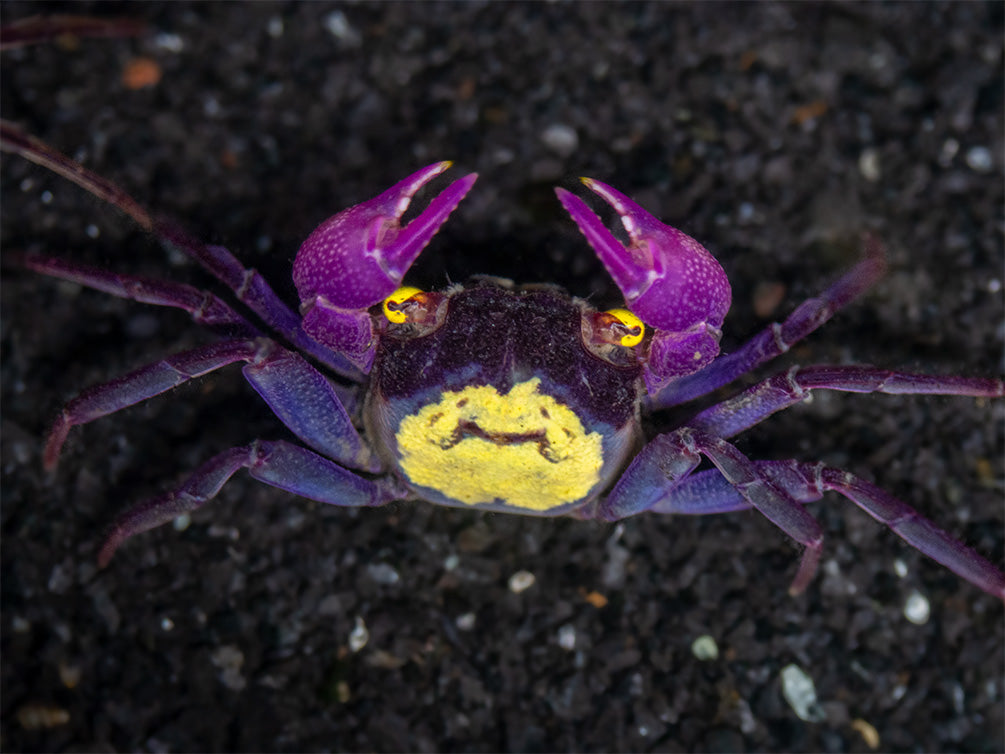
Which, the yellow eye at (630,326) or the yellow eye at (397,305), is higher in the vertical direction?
the yellow eye at (397,305)

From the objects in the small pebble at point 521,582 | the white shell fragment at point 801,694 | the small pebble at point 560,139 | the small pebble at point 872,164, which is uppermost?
the small pebble at point 560,139

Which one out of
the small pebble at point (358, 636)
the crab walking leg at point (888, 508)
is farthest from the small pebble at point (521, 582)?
the crab walking leg at point (888, 508)

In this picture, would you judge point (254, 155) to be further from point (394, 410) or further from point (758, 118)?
point (758, 118)

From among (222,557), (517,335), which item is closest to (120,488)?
(222,557)

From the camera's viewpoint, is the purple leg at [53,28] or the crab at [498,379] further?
the purple leg at [53,28]

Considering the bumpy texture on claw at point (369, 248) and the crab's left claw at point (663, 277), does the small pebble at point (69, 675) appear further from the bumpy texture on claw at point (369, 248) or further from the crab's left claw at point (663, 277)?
the crab's left claw at point (663, 277)

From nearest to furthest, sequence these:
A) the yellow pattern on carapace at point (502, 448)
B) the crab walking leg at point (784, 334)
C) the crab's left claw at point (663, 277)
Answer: the crab's left claw at point (663, 277) < the yellow pattern on carapace at point (502, 448) < the crab walking leg at point (784, 334)

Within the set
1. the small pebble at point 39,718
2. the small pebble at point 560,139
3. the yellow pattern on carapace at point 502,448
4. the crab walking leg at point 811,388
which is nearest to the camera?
the yellow pattern on carapace at point 502,448

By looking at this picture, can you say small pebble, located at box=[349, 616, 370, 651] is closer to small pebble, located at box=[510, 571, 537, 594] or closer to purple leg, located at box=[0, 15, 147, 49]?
small pebble, located at box=[510, 571, 537, 594]
